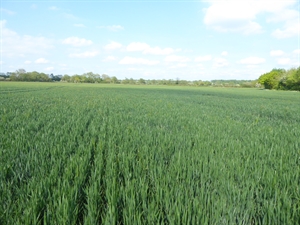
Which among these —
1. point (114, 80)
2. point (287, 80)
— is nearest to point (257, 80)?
point (287, 80)

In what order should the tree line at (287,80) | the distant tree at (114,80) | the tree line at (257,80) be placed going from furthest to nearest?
the distant tree at (114,80)
the tree line at (257,80)
the tree line at (287,80)

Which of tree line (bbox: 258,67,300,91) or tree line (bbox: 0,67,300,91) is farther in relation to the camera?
tree line (bbox: 0,67,300,91)

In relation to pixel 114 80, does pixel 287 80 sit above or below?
below

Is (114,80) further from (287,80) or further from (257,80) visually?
(287,80)

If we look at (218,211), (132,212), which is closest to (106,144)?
(132,212)

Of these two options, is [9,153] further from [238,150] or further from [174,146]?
[238,150]

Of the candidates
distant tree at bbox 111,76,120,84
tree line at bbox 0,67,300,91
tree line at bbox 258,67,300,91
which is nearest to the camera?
tree line at bbox 258,67,300,91

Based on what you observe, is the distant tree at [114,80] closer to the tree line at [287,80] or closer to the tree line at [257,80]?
the tree line at [257,80]

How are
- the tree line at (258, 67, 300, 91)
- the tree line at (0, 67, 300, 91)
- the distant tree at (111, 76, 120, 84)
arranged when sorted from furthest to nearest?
the distant tree at (111, 76, 120, 84)
the tree line at (0, 67, 300, 91)
the tree line at (258, 67, 300, 91)

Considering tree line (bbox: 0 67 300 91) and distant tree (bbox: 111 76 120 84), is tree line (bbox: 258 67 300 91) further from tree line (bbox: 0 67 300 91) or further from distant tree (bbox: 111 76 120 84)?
distant tree (bbox: 111 76 120 84)

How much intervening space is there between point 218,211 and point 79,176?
1.48m

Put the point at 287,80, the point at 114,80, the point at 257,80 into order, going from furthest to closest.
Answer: the point at 114,80 < the point at 257,80 < the point at 287,80

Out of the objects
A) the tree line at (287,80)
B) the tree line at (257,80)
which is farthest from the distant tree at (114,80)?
the tree line at (287,80)

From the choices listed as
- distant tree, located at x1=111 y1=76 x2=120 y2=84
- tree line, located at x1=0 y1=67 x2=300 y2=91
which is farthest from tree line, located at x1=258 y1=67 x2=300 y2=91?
distant tree, located at x1=111 y1=76 x2=120 y2=84
